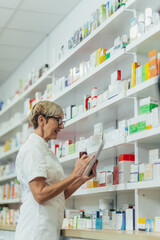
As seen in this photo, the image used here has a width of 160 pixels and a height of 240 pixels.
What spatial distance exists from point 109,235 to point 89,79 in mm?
1788

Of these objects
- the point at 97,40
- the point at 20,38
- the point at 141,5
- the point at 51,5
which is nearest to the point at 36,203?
the point at 141,5

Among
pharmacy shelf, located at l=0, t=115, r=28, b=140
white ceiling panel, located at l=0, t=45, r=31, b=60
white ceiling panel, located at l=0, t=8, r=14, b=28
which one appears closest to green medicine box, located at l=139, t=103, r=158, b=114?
pharmacy shelf, located at l=0, t=115, r=28, b=140

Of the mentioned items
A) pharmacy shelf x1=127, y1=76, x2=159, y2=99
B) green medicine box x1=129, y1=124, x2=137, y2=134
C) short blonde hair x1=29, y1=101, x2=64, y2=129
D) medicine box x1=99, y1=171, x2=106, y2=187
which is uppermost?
pharmacy shelf x1=127, y1=76, x2=159, y2=99

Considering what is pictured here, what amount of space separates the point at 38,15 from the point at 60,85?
1.51 metres

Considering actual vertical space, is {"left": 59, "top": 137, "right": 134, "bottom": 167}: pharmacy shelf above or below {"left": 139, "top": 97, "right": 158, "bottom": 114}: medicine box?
below

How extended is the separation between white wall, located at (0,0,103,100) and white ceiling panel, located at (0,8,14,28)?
69cm

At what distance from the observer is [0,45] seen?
21.6 feet

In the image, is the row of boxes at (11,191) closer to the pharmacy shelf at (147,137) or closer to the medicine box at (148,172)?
the pharmacy shelf at (147,137)

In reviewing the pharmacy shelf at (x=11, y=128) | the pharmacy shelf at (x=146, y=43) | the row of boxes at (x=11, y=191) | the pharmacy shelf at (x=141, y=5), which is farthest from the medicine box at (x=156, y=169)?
the pharmacy shelf at (x=11, y=128)

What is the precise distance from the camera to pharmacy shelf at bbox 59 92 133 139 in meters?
3.37

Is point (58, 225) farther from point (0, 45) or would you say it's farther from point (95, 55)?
point (0, 45)

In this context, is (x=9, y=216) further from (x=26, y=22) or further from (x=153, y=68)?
(x=153, y=68)

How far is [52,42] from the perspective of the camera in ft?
19.6

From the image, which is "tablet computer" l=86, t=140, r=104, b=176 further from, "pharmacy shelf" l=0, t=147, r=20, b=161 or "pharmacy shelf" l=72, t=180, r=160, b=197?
"pharmacy shelf" l=0, t=147, r=20, b=161
